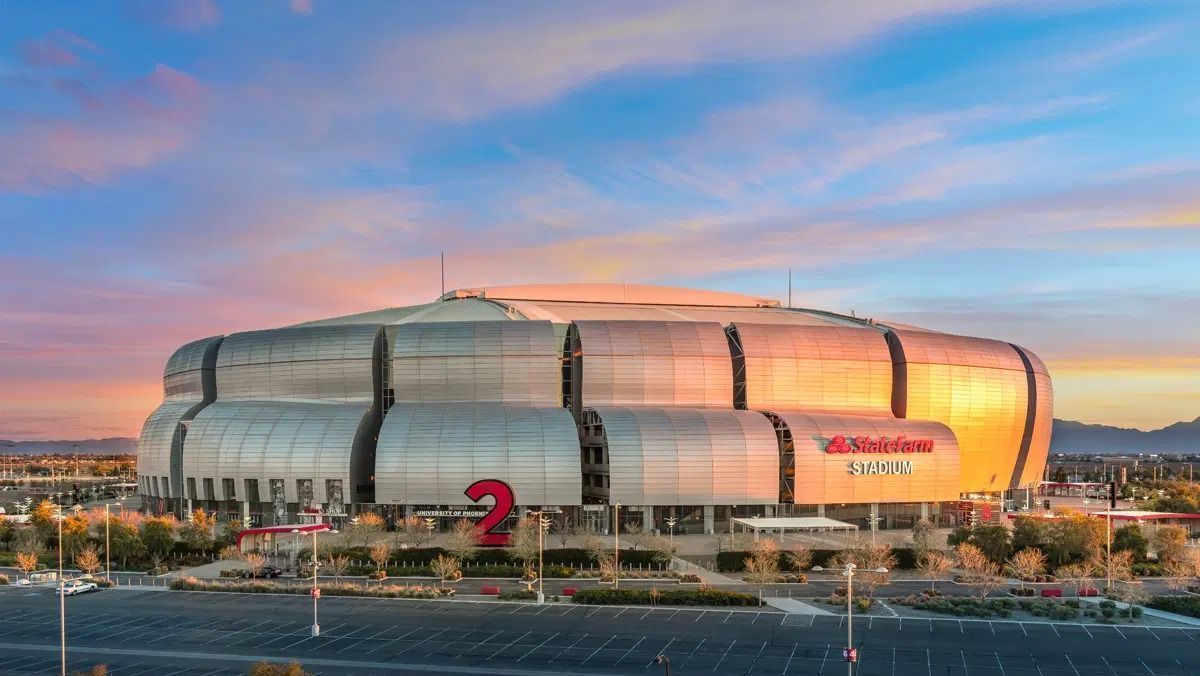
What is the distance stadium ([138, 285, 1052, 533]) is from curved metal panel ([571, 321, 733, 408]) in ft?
0.83

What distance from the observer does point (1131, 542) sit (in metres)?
90.4

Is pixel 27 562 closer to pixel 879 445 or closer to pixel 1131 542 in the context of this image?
pixel 879 445

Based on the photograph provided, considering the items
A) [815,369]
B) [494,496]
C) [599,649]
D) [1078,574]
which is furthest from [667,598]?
[815,369]

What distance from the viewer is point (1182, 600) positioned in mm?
68062

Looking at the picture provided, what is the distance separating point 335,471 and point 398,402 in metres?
13.5

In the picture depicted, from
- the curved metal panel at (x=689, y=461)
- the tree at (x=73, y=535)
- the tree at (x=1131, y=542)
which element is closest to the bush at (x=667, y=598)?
the tree at (x=1131, y=542)

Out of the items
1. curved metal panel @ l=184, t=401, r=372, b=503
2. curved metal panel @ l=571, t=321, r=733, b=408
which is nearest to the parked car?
curved metal panel @ l=184, t=401, r=372, b=503

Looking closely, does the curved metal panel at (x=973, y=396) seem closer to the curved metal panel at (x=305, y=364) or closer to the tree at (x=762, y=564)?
the tree at (x=762, y=564)

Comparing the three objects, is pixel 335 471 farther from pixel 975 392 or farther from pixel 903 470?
pixel 975 392

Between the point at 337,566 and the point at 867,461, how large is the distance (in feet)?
211

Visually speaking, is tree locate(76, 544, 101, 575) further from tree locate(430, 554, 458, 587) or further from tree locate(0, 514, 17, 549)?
tree locate(430, 554, 458, 587)

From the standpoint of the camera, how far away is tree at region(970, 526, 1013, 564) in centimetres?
8638

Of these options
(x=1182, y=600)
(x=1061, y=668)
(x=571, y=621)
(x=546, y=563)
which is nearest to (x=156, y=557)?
(x=546, y=563)

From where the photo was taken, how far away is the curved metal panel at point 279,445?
118188 mm
